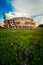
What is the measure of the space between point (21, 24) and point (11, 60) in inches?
4299

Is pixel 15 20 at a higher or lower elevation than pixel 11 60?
higher

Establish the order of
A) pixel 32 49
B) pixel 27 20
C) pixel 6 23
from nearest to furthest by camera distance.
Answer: pixel 32 49, pixel 6 23, pixel 27 20

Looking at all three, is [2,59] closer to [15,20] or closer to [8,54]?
[8,54]

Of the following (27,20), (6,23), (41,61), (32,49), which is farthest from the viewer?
(27,20)

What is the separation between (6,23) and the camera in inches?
4338

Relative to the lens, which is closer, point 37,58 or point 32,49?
point 37,58

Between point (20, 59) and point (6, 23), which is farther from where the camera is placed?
point (6, 23)

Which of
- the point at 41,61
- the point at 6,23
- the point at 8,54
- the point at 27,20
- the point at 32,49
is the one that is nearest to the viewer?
the point at 41,61

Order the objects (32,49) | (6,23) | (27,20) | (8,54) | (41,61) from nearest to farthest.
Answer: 1. (41,61)
2. (8,54)
3. (32,49)
4. (6,23)
5. (27,20)

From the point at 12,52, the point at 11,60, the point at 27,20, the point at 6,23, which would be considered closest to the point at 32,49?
the point at 12,52

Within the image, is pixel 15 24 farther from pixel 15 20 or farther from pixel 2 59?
pixel 2 59

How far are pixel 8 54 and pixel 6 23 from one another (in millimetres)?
104579

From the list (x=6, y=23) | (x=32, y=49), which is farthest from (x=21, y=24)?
(x=32, y=49)

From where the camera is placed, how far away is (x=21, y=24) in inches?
4525
